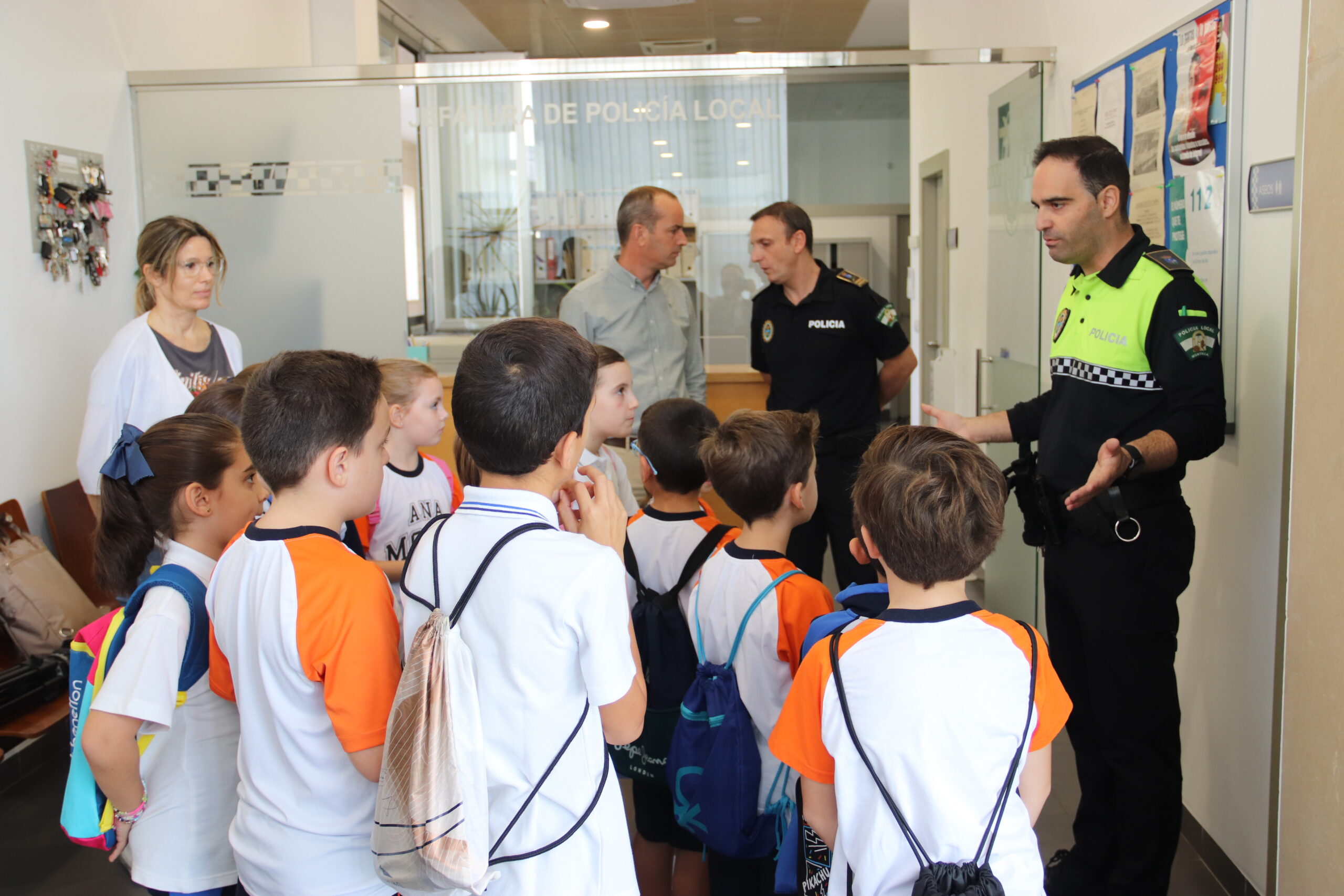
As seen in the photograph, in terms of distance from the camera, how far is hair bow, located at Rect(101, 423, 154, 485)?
5.16 ft

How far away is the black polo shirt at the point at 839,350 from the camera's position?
123 inches

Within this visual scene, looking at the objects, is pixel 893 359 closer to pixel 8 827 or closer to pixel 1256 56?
pixel 1256 56

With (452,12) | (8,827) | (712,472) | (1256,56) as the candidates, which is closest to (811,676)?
(712,472)

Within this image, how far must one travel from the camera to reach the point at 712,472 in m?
1.84

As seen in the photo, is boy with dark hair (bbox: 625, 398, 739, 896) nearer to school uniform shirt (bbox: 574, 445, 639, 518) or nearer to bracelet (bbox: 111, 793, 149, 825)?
school uniform shirt (bbox: 574, 445, 639, 518)

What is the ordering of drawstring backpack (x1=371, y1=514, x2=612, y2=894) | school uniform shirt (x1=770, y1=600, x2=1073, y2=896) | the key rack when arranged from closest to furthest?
drawstring backpack (x1=371, y1=514, x2=612, y2=894) → school uniform shirt (x1=770, y1=600, x2=1073, y2=896) → the key rack

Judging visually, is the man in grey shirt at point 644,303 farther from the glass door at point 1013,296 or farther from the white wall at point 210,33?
the white wall at point 210,33

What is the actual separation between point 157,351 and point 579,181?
1.76 metres

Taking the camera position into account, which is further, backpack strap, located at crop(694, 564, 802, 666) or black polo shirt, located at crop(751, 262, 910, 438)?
black polo shirt, located at crop(751, 262, 910, 438)

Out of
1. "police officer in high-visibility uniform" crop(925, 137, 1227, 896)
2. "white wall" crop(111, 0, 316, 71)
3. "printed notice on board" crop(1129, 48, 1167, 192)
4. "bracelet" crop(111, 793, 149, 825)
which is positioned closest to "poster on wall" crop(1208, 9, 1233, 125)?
"printed notice on board" crop(1129, 48, 1167, 192)

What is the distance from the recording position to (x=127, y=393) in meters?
2.76

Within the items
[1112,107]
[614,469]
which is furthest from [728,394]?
[1112,107]

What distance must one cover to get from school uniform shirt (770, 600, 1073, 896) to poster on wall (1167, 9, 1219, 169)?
5.20 feet

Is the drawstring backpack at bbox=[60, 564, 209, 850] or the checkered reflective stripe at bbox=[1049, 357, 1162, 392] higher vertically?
the checkered reflective stripe at bbox=[1049, 357, 1162, 392]
